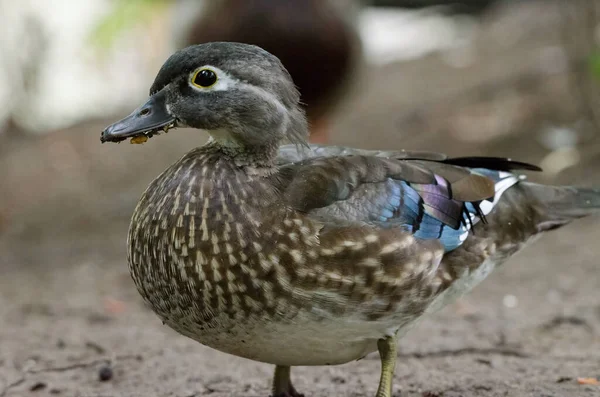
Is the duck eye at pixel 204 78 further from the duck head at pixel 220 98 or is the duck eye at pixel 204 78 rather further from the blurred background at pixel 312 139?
the blurred background at pixel 312 139

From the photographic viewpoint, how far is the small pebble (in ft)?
11.4

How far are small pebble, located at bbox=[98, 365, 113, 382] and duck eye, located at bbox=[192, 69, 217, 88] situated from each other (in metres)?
1.29

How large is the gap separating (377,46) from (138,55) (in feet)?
10.8

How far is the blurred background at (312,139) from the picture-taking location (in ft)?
12.0

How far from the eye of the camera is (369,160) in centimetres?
294

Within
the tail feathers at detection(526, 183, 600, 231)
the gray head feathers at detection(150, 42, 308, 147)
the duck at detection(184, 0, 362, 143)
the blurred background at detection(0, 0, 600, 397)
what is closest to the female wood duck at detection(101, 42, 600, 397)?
the gray head feathers at detection(150, 42, 308, 147)

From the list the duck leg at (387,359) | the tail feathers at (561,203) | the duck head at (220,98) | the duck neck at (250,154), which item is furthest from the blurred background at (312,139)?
the duck head at (220,98)

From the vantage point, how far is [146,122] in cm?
274

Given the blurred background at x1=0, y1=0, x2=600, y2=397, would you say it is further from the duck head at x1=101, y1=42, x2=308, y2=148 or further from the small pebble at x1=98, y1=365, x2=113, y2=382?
the duck head at x1=101, y1=42, x2=308, y2=148

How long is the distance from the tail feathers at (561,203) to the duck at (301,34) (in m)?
2.72

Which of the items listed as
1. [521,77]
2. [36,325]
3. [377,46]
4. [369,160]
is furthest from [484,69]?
[369,160]

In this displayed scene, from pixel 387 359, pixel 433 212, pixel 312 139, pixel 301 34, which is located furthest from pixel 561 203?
pixel 312 139

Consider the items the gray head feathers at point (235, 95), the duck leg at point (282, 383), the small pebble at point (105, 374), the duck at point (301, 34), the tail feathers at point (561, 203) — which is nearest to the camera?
the gray head feathers at point (235, 95)

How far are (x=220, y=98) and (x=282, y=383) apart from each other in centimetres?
98
